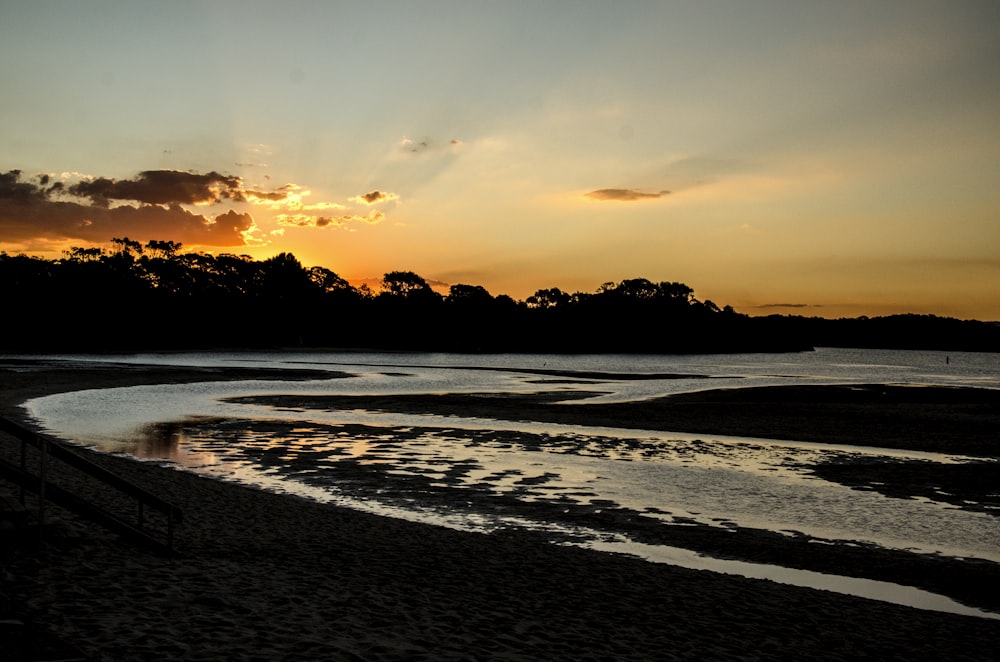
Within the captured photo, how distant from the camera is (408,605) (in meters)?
10.1

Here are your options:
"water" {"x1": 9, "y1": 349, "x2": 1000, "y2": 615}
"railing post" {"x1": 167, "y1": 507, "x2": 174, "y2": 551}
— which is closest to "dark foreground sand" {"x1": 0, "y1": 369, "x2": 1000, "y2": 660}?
"railing post" {"x1": 167, "y1": 507, "x2": 174, "y2": 551}

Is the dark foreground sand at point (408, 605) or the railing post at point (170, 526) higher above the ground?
the railing post at point (170, 526)

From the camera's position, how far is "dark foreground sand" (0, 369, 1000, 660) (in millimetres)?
8250

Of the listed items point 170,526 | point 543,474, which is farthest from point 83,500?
point 543,474

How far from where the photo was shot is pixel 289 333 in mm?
185250

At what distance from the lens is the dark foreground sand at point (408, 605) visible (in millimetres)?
8250

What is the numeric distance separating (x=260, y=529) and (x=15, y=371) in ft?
213

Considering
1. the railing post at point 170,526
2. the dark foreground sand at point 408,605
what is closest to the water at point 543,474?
the dark foreground sand at point 408,605

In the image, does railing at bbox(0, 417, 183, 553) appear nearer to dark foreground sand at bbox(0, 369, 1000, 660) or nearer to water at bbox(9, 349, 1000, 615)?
dark foreground sand at bbox(0, 369, 1000, 660)

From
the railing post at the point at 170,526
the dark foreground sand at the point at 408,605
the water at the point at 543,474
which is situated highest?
the railing post at the point at 170,526

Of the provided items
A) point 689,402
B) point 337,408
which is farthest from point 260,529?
point 689,402

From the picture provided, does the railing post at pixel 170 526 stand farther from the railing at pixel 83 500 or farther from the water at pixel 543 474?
the water at pixel 543 474

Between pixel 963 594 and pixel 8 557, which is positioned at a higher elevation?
pixel 8 557

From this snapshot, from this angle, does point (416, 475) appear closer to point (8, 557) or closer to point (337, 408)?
point (8, 557)
